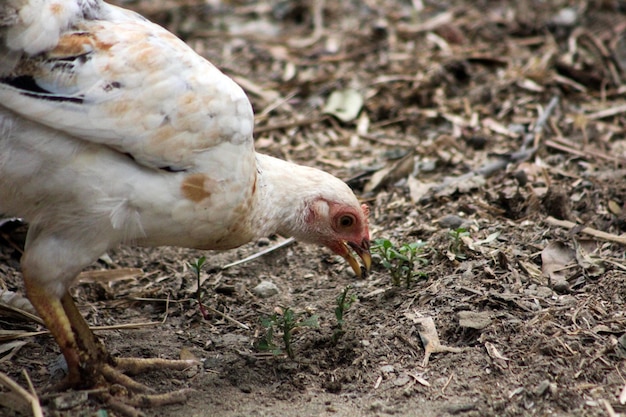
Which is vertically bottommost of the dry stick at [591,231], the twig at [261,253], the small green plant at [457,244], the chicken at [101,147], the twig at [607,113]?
the twig at [607,113]

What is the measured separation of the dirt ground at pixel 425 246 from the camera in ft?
12.3

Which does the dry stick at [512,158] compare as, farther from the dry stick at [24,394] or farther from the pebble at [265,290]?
the dry stick at [24,394]

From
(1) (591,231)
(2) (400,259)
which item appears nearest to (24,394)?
(2) (400,259)

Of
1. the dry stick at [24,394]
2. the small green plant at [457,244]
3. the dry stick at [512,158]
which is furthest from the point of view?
the dry stick at [512,158]

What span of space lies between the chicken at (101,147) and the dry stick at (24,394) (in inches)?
11.4

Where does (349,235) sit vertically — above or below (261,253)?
above

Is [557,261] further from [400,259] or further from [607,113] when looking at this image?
[607,113]

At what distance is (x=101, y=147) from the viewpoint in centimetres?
350

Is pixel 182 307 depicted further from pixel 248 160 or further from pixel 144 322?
pixel 248 160

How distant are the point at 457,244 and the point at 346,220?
673 mm

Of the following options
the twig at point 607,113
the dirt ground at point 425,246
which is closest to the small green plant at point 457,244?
the dirt ground at point 425,246

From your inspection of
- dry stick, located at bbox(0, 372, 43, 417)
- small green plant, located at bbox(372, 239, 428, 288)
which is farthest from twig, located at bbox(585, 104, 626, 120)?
dry stick, located at bbox(0, 372, 43, 417)

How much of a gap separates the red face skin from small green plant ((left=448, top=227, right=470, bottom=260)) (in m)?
0.48

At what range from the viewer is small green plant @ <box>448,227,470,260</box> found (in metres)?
4.51
